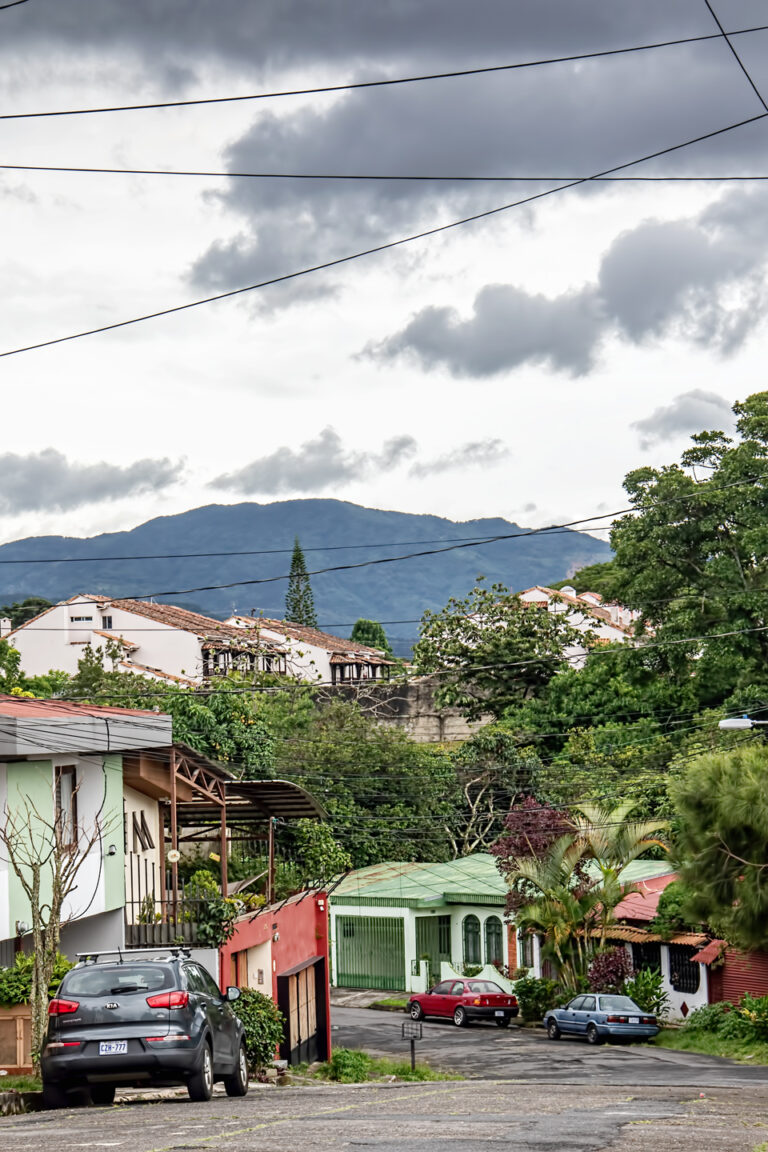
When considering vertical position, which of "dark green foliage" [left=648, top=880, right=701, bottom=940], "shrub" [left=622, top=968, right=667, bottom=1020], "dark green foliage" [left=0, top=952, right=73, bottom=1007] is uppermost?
"dark green foliage" [left=0, top=952, right=73, bottom=1007]

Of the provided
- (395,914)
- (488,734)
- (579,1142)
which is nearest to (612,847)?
(395,914)

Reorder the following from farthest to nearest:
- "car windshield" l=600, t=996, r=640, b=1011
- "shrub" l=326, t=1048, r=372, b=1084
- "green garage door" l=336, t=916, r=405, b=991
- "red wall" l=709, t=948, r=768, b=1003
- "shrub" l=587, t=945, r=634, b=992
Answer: "green garage door" l=336, t=916, r=405, b=991
"shrub" l=587, t=945, r=634, b=992
"car windshield" l=600, t=996, r=640, b=1011
"red wall" l=709, t=948, r=768, b=1003
"shrub" l=326, t=1048, r=372, b=1084

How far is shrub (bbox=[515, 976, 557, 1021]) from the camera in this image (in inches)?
1596

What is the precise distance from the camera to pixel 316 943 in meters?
33.7

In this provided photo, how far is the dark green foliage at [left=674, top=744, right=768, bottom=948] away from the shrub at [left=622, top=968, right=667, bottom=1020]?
13.2 m

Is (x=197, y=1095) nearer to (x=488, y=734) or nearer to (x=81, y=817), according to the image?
(x=81, y=817)

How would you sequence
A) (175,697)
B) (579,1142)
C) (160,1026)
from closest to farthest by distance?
(579,1142)
(160,1026)
(175,697)

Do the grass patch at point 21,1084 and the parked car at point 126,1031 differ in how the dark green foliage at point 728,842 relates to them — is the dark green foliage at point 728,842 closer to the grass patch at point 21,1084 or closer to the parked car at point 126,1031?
the grass patch at point 21,1084

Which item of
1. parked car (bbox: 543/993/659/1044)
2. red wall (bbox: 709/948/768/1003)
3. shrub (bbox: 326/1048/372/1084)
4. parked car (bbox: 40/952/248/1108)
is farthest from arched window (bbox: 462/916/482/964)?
parked car (bbox: 40/952/248/1108)

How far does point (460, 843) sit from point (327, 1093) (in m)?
39.8

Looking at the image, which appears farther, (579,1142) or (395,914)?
(395,914)

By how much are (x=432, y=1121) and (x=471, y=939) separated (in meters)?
35.4

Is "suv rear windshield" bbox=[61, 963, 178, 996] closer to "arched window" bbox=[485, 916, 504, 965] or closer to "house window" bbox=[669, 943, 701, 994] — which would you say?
"house window" bbox=[669, 943, 701, 994]

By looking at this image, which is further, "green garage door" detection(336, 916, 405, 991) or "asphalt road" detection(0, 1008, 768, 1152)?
"green garage door" detection(336, 916, 405, 991)
